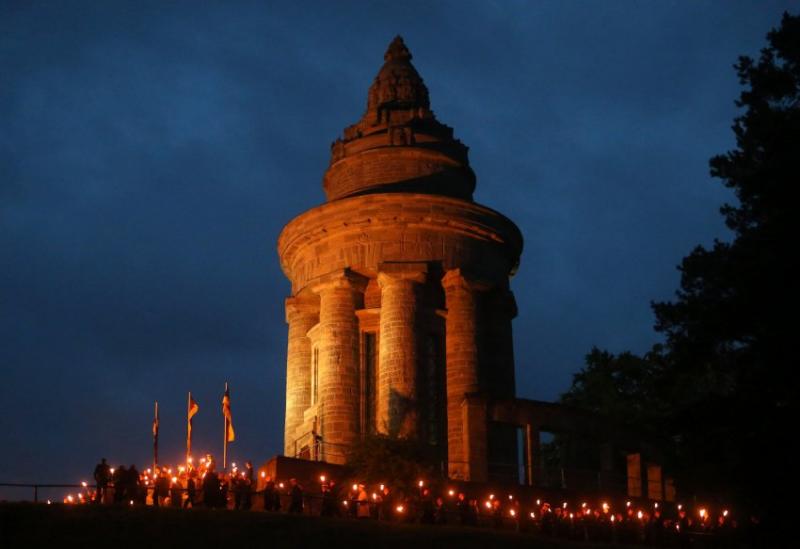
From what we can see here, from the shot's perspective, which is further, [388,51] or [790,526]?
[388,51]

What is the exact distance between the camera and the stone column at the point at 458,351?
155 feet

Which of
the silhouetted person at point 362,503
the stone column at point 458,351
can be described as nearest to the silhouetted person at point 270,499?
the silhouetted person at point 362,503

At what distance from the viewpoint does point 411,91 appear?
5656 cm

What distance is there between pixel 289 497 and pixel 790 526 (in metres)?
15.5

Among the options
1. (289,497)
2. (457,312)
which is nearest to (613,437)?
(457,312)

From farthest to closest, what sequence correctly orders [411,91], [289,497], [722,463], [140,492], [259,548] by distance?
[411,91], [289,497], [140,492], [722,463], [259,548]

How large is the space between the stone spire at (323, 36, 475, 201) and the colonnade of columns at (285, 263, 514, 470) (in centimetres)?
485

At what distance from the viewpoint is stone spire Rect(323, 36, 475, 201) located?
53.1 m

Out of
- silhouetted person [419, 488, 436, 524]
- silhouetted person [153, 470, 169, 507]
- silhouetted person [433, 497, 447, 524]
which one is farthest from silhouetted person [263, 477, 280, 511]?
silhouetted person [433, 497, 447, 524]

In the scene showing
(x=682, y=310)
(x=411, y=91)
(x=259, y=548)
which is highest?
(x=411, y=91)

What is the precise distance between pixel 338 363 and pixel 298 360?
14.0 ft

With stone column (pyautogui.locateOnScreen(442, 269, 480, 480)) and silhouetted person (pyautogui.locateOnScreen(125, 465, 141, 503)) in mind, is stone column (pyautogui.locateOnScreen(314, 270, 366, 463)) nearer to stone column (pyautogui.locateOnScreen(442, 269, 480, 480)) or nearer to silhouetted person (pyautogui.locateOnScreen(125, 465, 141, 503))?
stone column (pyautogui.locateOnScreen(442, 269, 480, 480))

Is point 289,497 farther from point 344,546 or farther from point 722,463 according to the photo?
point 722,463

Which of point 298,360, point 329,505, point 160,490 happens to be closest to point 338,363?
point 298,360
